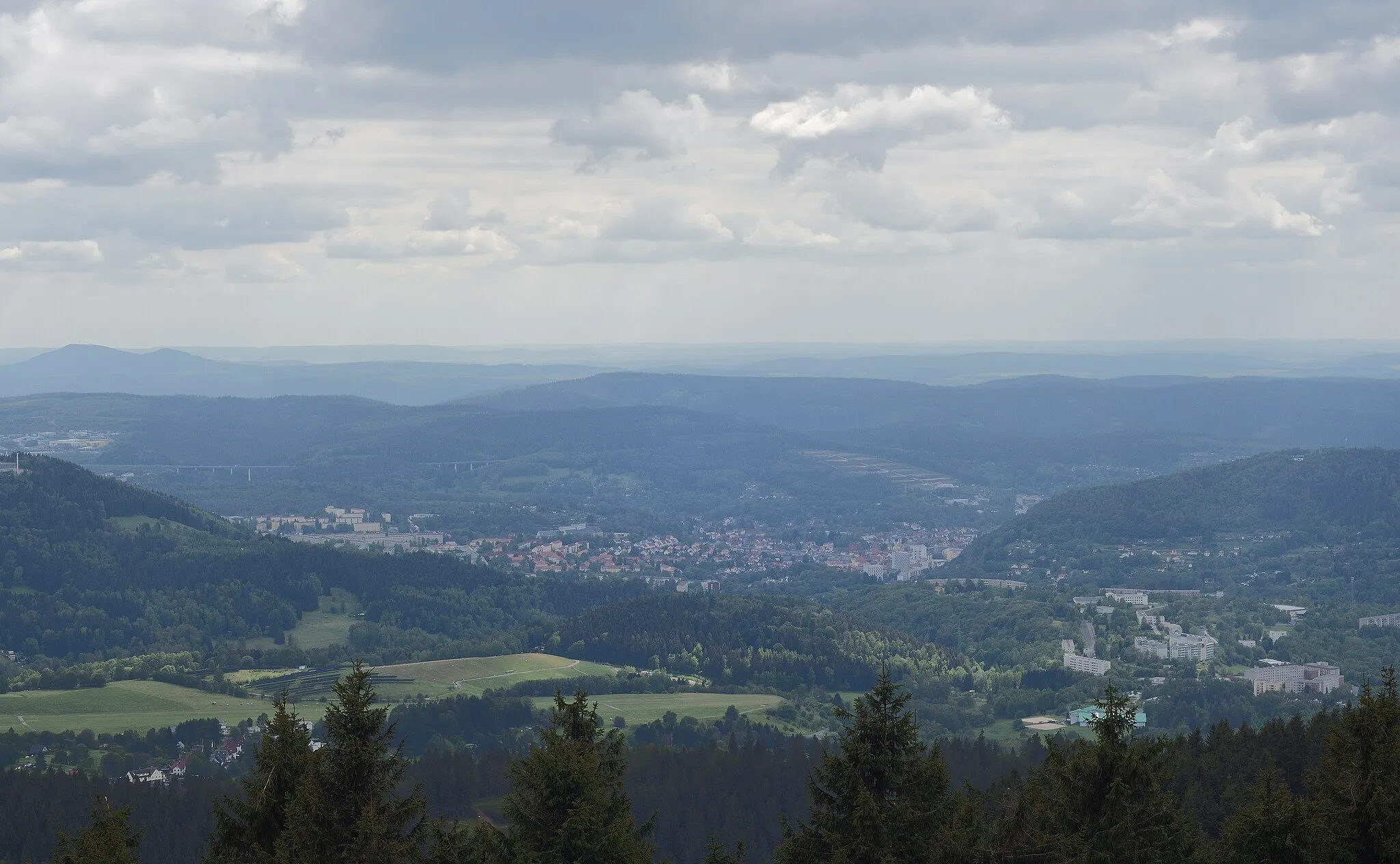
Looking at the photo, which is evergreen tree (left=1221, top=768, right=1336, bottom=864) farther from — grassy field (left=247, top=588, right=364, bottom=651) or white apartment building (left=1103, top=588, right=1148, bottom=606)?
white apartment building (left=1103, top=588, right=1148, bottom=606)

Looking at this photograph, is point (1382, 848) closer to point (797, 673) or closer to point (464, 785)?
point (464, 785)

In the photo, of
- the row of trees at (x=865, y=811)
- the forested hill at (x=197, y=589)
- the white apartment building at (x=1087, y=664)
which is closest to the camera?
the row of trees at (x=865, y=811)

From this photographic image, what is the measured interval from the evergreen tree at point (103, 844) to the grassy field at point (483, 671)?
76442 millimetres

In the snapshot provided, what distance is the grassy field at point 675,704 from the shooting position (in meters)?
89.6

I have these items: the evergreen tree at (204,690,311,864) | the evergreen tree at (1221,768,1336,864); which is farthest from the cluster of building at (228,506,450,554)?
the evergreen tree at (1221,768,1336,864)

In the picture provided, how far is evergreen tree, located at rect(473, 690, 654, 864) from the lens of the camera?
67.3ft

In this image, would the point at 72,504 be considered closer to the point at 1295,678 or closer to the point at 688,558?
the point at 688,558

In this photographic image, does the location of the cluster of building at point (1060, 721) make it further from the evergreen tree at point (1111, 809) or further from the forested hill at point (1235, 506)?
the forested hill at point (1235, 506)

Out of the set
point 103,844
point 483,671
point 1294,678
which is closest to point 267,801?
point 103,844

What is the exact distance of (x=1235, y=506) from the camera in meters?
185

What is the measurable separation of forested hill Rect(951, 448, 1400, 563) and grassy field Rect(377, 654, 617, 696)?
72810mm

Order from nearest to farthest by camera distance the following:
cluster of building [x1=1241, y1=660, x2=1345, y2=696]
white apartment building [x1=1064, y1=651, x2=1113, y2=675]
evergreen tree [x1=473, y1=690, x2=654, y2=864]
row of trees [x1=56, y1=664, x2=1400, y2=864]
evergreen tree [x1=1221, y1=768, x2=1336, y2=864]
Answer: row of trees [x1=56, y1=664, x2=1400, y2=864], evergreen tree [x1=1221, y1=768, x2=1336, y2=864], evergreen tree [x1=473, y1=690, x2=654, y2=864], cluster of building [x1=1241, y1=660, x2=1345, y2=696], white apartment building [x1=1064, y1=651, x2=1113, y2=675]

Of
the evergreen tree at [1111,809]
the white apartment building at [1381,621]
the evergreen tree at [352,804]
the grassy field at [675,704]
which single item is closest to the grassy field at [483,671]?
the grassy field at [675,704]

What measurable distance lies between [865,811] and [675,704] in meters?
74.6
